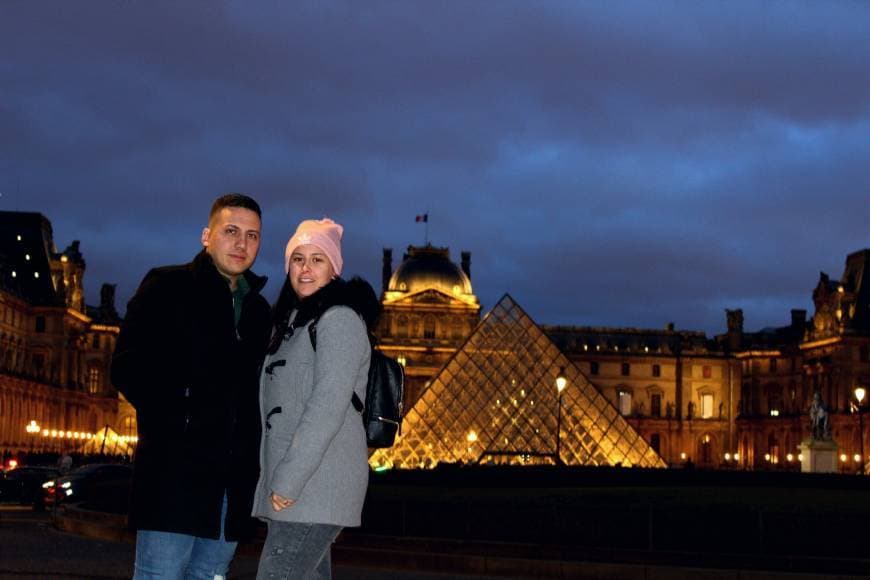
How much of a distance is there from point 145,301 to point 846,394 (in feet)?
283

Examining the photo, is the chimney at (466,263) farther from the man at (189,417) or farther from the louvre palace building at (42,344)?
the man at (189,417)

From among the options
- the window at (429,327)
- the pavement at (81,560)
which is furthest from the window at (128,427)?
the pavement at (81,560)

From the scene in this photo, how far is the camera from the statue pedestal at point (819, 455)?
42.5 m

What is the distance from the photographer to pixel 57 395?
8762 cm

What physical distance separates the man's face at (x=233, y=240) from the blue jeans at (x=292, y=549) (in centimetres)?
116

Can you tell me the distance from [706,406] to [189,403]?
341ft

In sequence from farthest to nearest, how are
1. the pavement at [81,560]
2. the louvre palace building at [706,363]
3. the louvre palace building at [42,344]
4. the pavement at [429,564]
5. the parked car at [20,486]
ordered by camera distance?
the louvre palace building at [706,363] < the louvre palace building at [42,344] < the parked car at [20,486] < the pavement at [81,560] < the pavement at [429,564]

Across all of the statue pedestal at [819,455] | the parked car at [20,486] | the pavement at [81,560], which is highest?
the statue pedestal at [819,455]

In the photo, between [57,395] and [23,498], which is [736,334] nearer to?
[57,395]

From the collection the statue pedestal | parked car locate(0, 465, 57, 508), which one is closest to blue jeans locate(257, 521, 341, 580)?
parked car locate(0, 465, 57, 508)

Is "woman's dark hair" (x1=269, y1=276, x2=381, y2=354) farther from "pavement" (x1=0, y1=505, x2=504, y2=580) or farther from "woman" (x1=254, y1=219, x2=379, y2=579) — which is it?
"pavement" (x1=0, y1=505, x2=504, y2=580)

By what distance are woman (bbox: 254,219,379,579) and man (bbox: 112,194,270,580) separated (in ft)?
0.37

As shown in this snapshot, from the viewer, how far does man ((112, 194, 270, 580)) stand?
521cm

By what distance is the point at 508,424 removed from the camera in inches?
1591
